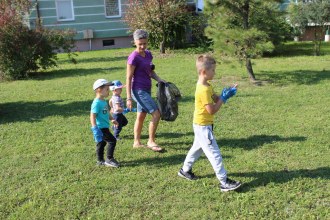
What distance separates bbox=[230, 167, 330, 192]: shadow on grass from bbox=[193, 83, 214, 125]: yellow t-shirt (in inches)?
32.7

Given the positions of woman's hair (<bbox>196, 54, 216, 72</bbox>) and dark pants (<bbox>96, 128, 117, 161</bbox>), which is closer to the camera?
woman's hair (<bbox>196, 54, 216, 72</bbox>)

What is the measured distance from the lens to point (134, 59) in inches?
199

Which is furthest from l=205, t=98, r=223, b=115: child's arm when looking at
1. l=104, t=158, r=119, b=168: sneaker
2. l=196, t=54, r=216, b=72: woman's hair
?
l=104, t=158, r=119, b=168: sneaker

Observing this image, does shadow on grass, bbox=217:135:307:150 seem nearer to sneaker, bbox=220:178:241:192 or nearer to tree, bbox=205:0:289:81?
sneaker, bbox=220:178:241:192

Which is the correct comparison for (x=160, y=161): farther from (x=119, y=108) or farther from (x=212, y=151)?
(x=119, y=108)

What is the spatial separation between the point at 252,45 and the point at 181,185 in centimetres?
605

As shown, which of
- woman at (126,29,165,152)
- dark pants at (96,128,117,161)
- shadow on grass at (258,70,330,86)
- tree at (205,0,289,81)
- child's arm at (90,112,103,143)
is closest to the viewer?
child's arm at (90,112,103,143)

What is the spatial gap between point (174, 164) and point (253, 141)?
1382mm

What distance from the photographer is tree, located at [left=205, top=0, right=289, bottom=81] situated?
9.37 m

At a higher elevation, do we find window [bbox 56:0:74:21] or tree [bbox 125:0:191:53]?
window [bbox 56:0:74:21]

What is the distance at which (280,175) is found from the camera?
4395 millimetres

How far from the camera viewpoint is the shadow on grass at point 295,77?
9609 millimetres

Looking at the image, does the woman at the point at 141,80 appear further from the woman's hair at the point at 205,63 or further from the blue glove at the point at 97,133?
the woman's hair at the point at 205,63

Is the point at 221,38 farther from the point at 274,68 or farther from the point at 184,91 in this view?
the point at 274,68
